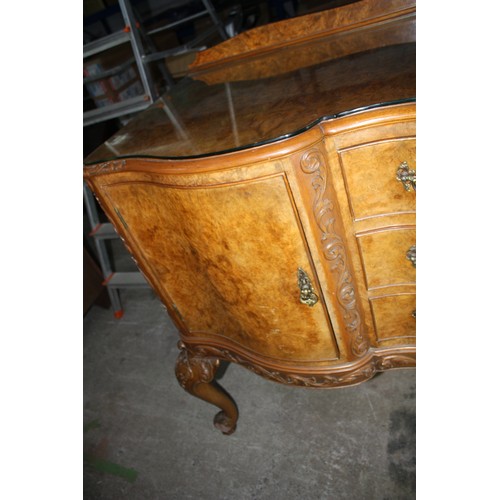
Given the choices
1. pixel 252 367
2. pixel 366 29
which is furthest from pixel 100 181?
pixel 366 29

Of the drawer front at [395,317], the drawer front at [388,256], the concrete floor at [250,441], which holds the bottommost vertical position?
the concrete floor at [250,441]

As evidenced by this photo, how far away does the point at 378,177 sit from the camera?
875 mm

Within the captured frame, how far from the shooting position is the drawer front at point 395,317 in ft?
3.39

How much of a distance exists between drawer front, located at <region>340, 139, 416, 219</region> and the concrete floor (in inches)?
35.4

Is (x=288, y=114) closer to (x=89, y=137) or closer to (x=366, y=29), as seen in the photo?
(x=366, y=29)

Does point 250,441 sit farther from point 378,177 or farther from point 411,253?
point 378,177

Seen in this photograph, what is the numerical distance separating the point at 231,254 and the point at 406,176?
0.43 metres

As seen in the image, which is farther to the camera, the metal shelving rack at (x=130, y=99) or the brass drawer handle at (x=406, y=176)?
the metal shelving rack at (x=130, y=99)

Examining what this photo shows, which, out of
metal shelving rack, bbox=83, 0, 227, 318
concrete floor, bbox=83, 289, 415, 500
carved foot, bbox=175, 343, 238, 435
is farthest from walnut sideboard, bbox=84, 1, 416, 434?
metal shelving rack, bbox=83, 0, 227, 318

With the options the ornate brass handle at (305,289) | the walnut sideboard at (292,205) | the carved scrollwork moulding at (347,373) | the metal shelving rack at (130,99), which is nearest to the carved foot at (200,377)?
the walnut sideboard at (292,205)

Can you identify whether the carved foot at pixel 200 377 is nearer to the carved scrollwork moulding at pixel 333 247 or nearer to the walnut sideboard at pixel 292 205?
the walnut sideboard at pixel 292 205

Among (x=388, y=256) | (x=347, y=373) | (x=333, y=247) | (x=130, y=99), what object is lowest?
(x=347, y=373)

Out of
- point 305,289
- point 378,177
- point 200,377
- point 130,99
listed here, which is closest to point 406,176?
point 378,177

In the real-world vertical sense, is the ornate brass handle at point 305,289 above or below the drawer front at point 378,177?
below
